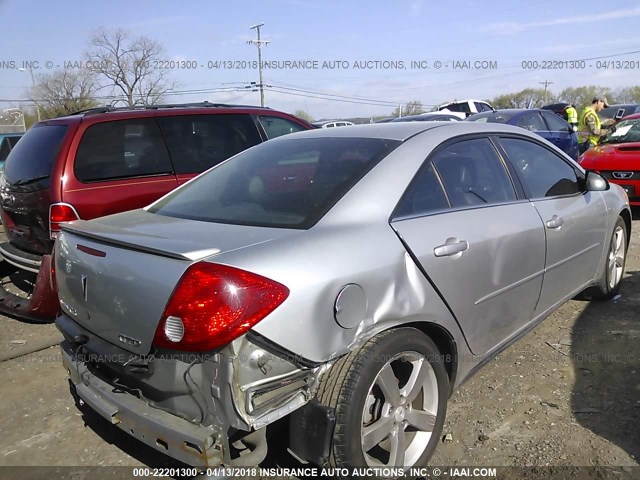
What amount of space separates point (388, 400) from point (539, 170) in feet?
6.83

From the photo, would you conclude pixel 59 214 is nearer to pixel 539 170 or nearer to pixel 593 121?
pixel 539 170

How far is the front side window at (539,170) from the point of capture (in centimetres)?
322

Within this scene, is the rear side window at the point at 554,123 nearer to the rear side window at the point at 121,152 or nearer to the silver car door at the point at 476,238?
the silver car door at the point at 476,238

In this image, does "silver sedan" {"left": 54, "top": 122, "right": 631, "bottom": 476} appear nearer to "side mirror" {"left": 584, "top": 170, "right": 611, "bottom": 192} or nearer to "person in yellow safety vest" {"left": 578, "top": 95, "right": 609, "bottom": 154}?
"side mirror" {"left": 584, "top": 170, "right": 611, "bottom": 192}

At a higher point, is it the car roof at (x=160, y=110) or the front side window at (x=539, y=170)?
the car roof at (x=160, y=110)

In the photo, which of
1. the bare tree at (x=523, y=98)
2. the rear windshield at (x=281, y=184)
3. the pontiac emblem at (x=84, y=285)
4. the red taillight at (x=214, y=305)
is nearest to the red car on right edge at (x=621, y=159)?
the rear windshield at (x=281, y=184)

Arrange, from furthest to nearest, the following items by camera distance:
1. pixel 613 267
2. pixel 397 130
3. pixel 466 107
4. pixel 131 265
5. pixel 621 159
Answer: pixel 466 107
pixel 621 159
pixel 613 267
pixel 397 130
pixel 131 265

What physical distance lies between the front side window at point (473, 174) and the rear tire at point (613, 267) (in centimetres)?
167

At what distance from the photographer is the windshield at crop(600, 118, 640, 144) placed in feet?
26.9

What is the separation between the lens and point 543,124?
1006 centimetres

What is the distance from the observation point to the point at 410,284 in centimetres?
217

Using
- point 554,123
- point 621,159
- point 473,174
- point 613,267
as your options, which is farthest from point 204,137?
point 554,123

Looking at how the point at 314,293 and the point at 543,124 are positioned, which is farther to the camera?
the point at 543,124

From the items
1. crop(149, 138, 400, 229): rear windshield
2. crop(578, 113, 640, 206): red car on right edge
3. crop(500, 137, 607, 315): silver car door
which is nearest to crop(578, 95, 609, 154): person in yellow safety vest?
crop(578, 113, 640, 206): red car on right edge
